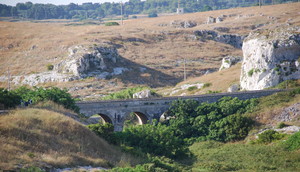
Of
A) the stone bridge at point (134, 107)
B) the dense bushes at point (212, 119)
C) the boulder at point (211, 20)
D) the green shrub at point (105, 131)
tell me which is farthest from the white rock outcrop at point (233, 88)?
the boulder at point (211, 20)

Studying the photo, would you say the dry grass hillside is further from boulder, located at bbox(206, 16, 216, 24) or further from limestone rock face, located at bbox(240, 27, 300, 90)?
limestone rock face, located at bbox(240, 27, 300, 90)

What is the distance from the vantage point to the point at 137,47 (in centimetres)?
12181

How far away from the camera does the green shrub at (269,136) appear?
51406 millimetres

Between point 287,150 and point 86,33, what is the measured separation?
300 ft

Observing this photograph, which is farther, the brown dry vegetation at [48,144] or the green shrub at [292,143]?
the green shrub at [292,143]

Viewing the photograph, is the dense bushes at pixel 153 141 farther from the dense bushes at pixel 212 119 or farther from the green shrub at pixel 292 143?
the dense bushes at pixel 212 119

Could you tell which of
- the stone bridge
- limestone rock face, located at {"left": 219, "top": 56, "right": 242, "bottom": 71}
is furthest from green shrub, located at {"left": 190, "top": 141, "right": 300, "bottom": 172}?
limestone rock face, located at {"left": 219, "top": 56, "right": 242, "bottom": 71}

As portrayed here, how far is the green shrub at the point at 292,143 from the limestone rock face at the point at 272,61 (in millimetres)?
26405

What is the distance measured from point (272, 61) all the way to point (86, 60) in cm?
3942

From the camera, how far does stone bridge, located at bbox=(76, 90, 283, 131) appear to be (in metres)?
58.0

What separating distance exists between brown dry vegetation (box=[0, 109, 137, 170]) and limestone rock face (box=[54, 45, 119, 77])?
59.9m

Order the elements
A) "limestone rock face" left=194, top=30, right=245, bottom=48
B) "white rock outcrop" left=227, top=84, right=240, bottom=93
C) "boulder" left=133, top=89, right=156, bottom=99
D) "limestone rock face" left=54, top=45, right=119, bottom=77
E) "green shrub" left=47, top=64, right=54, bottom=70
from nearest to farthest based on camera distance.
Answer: "white rock outcrop" left=227, top=84, right=240, bottom=93
"boulder" left=133, top=89, right=156, bottom=99
"limestone rock face" left=54, top=45, right=119, bottom=77
"green shrub" left=47, top=64, right=54, bottom=70
"limestone rock face" left=194, top=30, right=245, bottom=48

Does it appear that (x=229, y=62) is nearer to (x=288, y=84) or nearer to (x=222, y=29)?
(x=288, y=84)

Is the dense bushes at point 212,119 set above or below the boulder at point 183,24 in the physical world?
below
